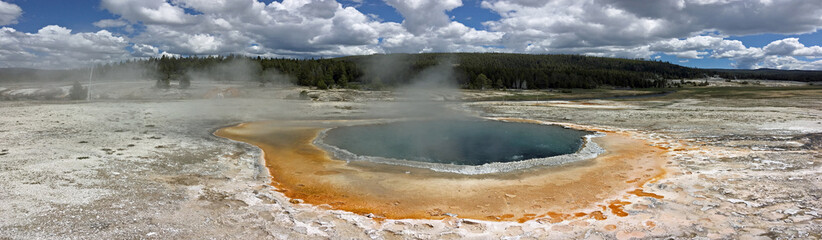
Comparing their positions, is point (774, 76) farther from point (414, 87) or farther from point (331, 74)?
point (331, 74)

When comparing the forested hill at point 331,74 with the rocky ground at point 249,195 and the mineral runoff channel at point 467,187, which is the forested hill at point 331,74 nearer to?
the rocky ground at point 249,195

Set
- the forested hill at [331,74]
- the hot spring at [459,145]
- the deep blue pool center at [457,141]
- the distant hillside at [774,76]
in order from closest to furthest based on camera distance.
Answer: the hot spring at [459,145] → the deep blue pool center at [457,141] → the forested hill at [331,74] → the distant hillside at [774,76]

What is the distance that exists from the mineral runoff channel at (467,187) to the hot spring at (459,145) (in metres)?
0.57

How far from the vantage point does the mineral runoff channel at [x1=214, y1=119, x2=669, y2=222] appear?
20.4 feet

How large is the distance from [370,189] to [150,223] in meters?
3.39

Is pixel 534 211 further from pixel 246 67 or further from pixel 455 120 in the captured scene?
pixel 246 67

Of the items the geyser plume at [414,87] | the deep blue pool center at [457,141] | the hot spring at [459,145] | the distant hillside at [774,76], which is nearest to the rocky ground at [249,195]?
the hot spring at [459,145]

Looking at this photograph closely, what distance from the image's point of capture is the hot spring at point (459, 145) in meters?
9.91

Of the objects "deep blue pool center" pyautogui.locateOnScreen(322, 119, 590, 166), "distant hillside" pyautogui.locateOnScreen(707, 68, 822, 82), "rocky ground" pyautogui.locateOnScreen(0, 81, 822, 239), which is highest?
"distant hillside" pyautogui.locateOnScreen(707, 68, 822, 82)

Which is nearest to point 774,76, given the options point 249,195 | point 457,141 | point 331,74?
point 331,74

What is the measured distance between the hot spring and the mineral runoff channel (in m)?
0.57

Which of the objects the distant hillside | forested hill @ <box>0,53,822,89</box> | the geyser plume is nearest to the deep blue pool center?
the geyser plume

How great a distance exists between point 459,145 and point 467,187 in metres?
5.34

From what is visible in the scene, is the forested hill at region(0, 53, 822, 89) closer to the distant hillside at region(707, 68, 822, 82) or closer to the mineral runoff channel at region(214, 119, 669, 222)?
the mineral runoff channel at region(214, 119, 669, 222)
